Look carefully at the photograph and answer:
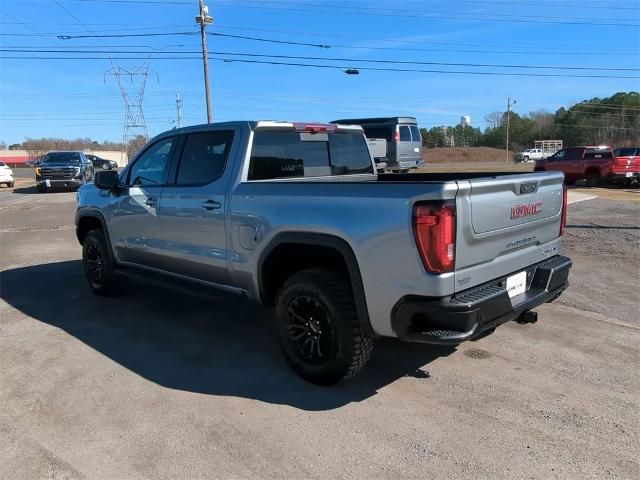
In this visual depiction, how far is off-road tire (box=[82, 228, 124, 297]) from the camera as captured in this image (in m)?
6.05

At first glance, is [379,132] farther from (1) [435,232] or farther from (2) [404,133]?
(1) [435,232]

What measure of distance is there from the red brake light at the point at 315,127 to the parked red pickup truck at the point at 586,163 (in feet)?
60.5

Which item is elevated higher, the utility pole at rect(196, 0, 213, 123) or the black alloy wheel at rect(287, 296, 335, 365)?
the utility pole at rect(196, 0, 213, 123)

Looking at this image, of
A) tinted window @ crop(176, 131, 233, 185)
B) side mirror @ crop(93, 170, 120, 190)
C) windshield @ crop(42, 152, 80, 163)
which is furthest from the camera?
windshield @ crop(42, 152, 80, 163)

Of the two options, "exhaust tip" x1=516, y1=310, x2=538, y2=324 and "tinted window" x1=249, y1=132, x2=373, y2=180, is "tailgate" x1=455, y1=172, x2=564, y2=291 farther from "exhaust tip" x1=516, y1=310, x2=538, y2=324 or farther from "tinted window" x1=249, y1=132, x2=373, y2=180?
"tinted window" x1=249, y1=132, x2=373, y2=180

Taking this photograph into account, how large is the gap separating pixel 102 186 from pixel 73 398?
8.37ft

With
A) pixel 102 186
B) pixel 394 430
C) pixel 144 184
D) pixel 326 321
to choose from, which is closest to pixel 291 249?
pixel 326 321

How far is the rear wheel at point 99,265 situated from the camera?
19.9 ft

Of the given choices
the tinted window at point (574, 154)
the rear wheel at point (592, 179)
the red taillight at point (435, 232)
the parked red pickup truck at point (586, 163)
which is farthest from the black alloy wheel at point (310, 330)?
the tinted window at point (574, 154)

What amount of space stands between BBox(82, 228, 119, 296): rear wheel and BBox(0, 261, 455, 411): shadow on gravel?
0.15 meters

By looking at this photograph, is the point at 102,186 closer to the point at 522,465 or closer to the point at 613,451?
the point at 522,465

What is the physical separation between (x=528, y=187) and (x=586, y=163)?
68.5ft

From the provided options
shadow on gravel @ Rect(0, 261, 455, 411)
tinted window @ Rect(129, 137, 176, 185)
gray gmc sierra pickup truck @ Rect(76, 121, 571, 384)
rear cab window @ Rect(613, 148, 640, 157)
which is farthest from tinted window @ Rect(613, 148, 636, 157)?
tinted window @ Rect(129, 137, 176, 185)

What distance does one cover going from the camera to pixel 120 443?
316cm
